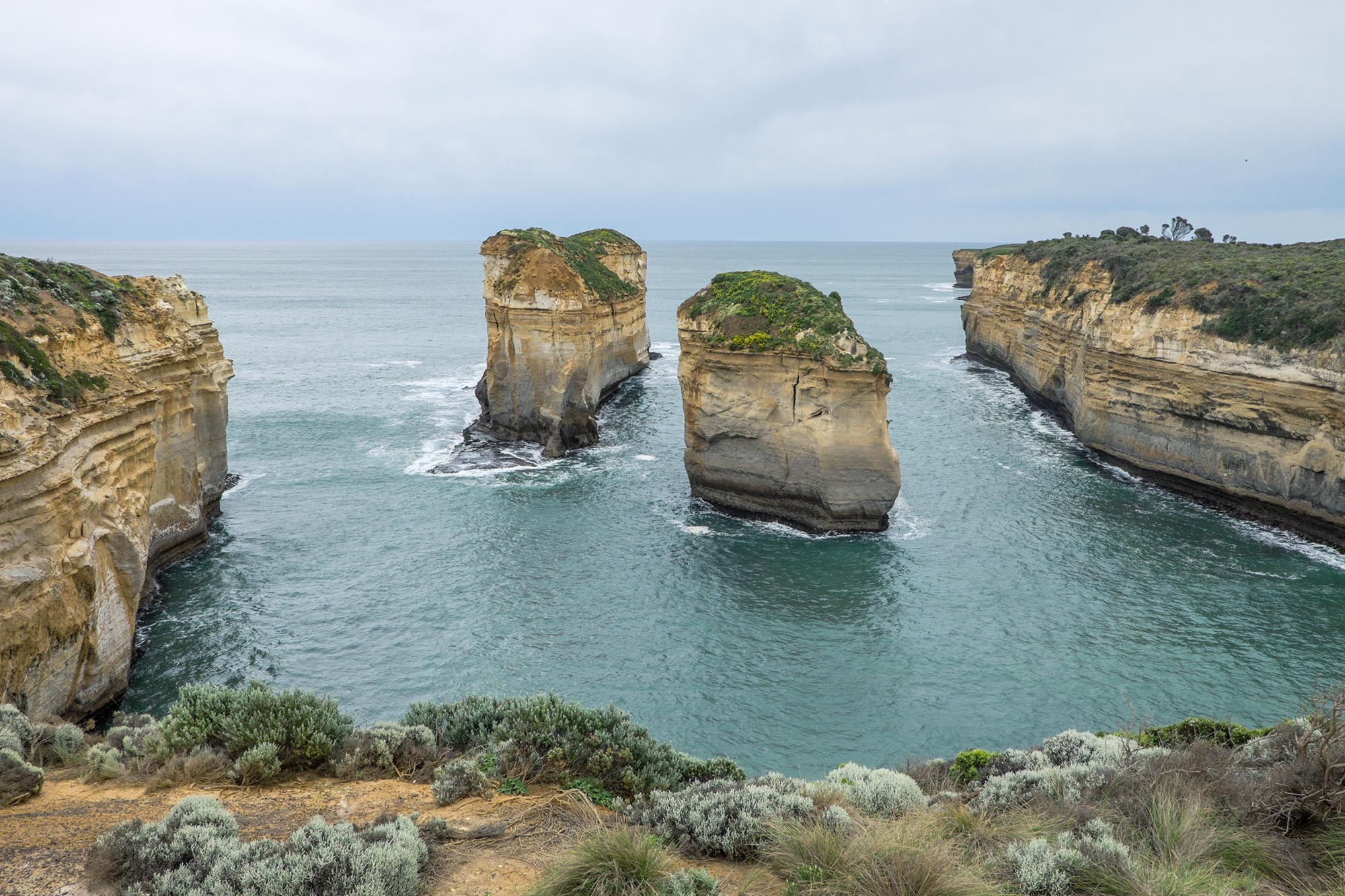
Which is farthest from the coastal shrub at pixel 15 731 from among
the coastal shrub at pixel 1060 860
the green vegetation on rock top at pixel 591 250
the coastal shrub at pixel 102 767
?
the green vegetation on rock top at pixel 591 250

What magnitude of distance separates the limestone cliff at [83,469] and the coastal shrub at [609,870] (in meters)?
12.8

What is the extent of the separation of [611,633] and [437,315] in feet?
284

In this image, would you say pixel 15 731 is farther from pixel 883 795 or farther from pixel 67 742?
pixel 883 795

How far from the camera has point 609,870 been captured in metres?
7.20

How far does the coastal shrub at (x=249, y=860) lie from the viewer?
280 inches

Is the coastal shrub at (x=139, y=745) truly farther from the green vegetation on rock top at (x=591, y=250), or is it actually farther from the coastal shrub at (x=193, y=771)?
the green vegetation on rock top at (x=591, y=250)

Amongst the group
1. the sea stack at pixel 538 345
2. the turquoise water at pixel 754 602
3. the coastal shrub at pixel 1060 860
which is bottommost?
the turquoise water at pixel 754 602

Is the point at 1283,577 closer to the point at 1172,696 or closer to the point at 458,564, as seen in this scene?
the point at 1172,696

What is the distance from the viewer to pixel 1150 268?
40.0 metres

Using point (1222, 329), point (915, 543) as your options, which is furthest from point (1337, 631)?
point (1222, 329)

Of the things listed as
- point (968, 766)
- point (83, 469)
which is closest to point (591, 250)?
point (83, 469)

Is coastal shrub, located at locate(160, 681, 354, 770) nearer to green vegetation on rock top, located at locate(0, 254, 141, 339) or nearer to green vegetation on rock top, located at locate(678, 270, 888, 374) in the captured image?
green vegetation on rock top, located at locate(0, 254, 141, 339)

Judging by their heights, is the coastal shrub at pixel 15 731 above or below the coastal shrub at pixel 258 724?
below

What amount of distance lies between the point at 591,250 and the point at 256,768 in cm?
5154
